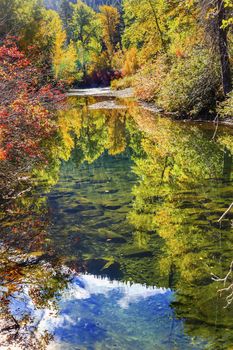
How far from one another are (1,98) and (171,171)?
6.11 m

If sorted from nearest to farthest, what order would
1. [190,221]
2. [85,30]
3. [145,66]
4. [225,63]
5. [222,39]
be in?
[190,221] < [222,39] < [225,63] < [145,66] < [85,30]

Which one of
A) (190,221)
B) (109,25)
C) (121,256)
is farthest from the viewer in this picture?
(109,25)

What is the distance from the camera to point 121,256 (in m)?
6.76

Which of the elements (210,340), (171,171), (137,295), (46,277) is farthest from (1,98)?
(210,340)

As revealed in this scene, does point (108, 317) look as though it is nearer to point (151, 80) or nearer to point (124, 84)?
point (151, 80)

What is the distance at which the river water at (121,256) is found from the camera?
4.85m

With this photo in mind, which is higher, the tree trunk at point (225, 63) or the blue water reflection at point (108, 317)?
the tree trunk at point (225, 63)

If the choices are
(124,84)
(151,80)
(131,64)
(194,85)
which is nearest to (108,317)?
(194,85)

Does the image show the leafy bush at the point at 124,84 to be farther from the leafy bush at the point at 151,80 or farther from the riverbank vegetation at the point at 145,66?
the leafy bush at the point at 151,80

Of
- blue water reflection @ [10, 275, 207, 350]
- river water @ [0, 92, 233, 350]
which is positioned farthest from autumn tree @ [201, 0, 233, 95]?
blue water reflection @ [10, 275, 207, 350]

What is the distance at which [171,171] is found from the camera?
1153 centimetres

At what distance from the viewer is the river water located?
15.9ft

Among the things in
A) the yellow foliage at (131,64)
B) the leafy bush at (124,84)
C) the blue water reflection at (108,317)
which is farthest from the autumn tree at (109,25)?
the blue water reflection at (108,317)

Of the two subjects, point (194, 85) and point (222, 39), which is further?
point (194, 85)
